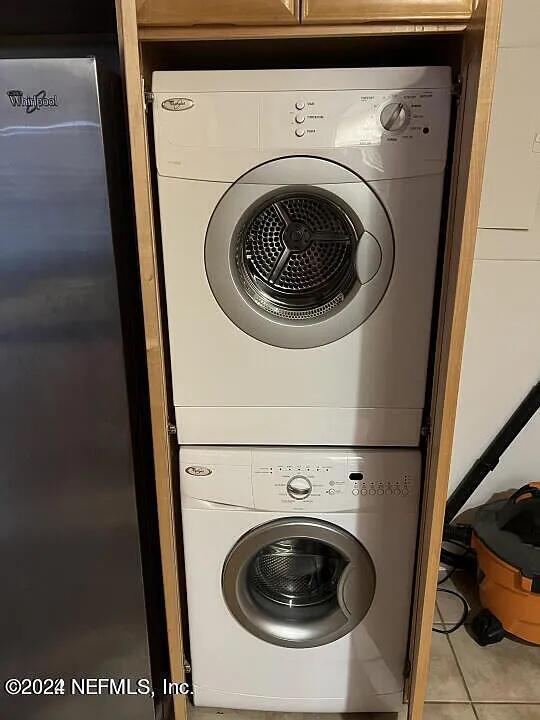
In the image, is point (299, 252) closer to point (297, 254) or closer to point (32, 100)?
point (297, 254)

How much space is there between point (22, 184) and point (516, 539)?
4.96 feet

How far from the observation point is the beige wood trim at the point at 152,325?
3.44 ft

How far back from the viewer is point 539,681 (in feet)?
5.27

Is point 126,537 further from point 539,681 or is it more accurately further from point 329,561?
point 539,681

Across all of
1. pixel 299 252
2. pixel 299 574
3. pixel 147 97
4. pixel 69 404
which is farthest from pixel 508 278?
pixel 69 404

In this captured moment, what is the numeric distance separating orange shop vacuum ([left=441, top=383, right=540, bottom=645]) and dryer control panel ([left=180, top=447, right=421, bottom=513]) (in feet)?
1.80

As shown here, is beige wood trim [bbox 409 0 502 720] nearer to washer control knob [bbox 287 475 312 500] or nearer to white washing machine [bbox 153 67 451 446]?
white washing machine [bbox 153 67 451 446]

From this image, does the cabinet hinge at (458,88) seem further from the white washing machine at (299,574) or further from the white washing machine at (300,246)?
the white washing machine at (299,574)

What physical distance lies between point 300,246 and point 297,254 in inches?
0.8

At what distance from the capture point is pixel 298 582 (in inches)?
59.7

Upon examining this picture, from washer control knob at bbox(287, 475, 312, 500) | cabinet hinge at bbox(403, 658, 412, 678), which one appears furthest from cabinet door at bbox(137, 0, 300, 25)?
cabinet hinge at bbox(403, 658, 412, 678)

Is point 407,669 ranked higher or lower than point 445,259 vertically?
lower

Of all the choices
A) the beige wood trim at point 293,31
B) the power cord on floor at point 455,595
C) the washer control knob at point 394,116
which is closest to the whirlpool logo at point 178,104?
the beige wood trim at point 293,31

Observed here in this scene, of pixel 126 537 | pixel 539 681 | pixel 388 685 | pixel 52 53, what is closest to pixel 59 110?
pixel 52 53
